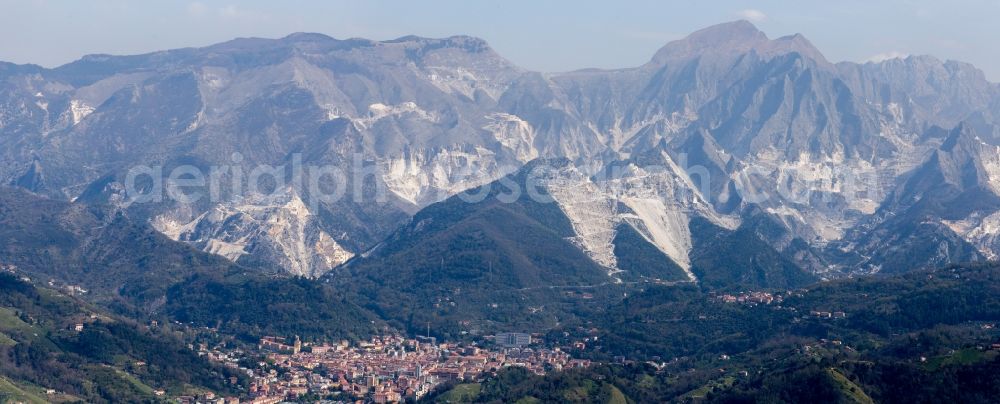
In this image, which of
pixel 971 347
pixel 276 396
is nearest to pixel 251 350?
pixel 276 396

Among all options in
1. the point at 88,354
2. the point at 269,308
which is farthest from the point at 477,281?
the point at 88,354

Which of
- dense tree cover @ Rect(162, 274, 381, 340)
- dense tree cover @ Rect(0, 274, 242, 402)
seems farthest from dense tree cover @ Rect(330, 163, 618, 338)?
dense tree cover @ Rect(0, 274, 242, 402)

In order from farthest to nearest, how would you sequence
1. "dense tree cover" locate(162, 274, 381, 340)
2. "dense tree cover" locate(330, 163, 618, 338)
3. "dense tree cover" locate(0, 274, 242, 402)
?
"dense tree cover" locate(330, 163, 618, 338), "dense tree cover" locate(162, 274, 381, 340), "dense tree cover" locate(0, 274, 242, 402)

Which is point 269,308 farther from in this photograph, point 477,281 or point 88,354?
point 88,354

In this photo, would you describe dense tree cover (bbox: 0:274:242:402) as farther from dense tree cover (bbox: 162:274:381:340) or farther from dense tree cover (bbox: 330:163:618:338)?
dense tree cover (bbox: 330:163:618:338)

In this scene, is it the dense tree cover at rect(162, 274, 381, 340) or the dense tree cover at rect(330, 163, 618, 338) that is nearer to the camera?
the dense tree cover at rect(162, 274, 381, 340)

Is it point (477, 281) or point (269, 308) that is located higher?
point (477, 281)

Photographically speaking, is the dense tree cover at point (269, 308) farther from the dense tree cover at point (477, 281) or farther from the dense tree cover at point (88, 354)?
the dense tree cover at point (88, 354)

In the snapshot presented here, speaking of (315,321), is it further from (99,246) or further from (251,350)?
(99,246)

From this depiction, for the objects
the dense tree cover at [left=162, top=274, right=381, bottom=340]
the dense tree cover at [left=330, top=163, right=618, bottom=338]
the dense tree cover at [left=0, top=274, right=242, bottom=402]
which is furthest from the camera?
the dense tree cover at [left=330, top=163, right=618, bottom=338]
